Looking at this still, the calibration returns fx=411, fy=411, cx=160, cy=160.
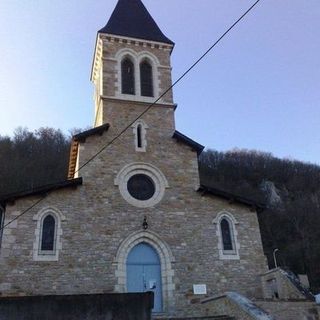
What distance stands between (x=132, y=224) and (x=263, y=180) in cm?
4847

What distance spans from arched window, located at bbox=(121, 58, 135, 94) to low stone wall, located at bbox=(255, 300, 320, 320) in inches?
396

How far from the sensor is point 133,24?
20.0 m

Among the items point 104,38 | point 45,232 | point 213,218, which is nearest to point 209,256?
point 213,218

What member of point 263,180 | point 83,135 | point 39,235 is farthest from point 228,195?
point 263,180

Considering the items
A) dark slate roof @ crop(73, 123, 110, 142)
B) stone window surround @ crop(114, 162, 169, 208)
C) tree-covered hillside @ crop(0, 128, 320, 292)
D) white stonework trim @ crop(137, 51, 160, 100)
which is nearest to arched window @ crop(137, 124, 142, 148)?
stone window surround @ crop(114, 162, 169, 208)

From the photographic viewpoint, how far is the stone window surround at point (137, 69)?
56.1ft

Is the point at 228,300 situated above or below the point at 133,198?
below

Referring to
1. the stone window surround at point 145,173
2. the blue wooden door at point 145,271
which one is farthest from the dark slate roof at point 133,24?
the blue wooden door at point 145,271

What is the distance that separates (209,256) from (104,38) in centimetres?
1032

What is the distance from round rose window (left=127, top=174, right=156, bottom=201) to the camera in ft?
49.4

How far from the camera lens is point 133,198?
14.9 m

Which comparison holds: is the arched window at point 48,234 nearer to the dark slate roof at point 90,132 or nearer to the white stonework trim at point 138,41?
the dark slate roof at point 90,132

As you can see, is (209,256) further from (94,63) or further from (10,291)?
(94,63)

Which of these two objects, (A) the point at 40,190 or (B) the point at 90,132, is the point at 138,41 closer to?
(B) the point at 90,132
